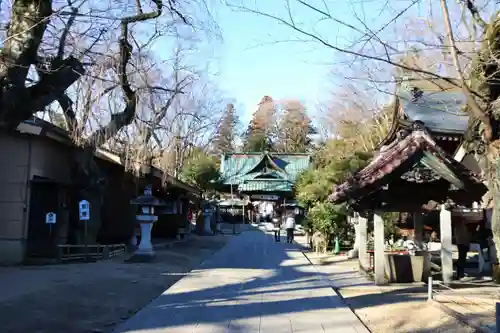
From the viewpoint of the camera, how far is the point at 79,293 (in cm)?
1199

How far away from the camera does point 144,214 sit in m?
21.0

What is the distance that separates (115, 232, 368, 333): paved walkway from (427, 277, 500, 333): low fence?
167 cm

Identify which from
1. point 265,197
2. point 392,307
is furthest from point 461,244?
point 265,197

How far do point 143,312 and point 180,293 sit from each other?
2333 millimetres

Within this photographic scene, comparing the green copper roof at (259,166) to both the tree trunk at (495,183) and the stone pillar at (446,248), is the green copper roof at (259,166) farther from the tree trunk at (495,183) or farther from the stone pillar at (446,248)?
the tree trunk at (495,183)

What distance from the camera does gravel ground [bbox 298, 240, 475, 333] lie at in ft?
29.9

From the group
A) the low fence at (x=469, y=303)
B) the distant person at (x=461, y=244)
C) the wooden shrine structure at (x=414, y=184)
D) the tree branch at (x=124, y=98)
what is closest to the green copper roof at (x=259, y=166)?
the tree branch at (x=124, y=98)

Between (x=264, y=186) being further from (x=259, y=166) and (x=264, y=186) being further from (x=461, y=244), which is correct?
(x=461, y=244)

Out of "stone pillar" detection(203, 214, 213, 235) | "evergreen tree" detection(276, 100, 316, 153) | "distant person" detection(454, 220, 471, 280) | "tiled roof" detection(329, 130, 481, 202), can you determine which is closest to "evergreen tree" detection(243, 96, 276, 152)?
"evergreen tree" detection(276, 100, 316, 153)

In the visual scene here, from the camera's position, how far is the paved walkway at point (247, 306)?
9039 millimetres

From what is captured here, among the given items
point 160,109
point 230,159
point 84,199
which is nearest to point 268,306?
point 84,199

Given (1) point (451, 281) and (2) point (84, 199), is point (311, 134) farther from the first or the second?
(1) point (451, 281)

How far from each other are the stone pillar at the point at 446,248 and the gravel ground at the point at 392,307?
2.22 ft

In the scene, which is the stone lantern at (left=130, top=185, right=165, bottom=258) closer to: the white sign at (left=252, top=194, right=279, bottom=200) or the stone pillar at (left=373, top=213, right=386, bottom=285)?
the stone pillar at (left=373, top=213, right=386, bottom=285)
